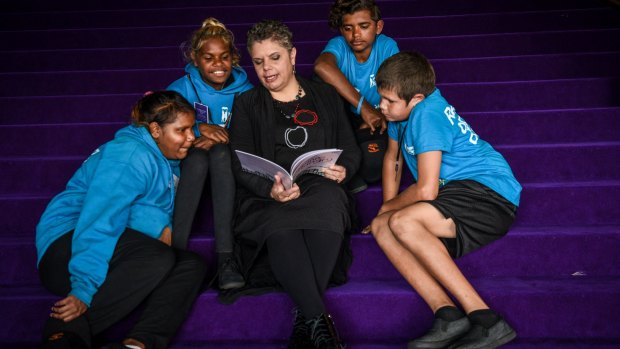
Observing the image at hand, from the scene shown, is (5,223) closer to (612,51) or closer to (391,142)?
(391,142)

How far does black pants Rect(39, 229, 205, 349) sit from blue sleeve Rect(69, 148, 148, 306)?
5 centimetres

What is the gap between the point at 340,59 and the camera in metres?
2.71

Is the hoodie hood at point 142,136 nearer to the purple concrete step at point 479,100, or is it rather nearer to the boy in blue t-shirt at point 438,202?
the boy in blue t-shirt at point 438,202

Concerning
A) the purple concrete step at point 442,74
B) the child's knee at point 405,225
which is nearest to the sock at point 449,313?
the child's knee at point 405,225

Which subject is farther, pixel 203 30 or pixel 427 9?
pixel 427 9

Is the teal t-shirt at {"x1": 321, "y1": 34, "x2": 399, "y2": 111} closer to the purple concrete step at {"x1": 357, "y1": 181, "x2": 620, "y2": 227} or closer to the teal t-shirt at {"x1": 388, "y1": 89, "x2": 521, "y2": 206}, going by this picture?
the teal t-shirt at {"x1": 388, "y1": 89, "x2": 521, "y2": 206}

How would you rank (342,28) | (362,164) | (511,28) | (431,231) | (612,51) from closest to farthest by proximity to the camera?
(431,231)
(362,164)
(342,28)
(612,51)
(511,28)

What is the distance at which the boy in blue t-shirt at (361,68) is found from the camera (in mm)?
2484

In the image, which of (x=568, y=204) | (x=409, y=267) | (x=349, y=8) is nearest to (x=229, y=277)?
(x=409, y=267)

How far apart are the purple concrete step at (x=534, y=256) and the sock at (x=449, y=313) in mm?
329

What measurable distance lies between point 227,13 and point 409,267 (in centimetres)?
320

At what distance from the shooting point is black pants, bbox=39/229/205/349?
6.19ft

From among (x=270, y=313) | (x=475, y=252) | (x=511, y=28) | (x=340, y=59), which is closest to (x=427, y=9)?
(x=511, y=28)

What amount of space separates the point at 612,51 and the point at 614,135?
97 centimetres
